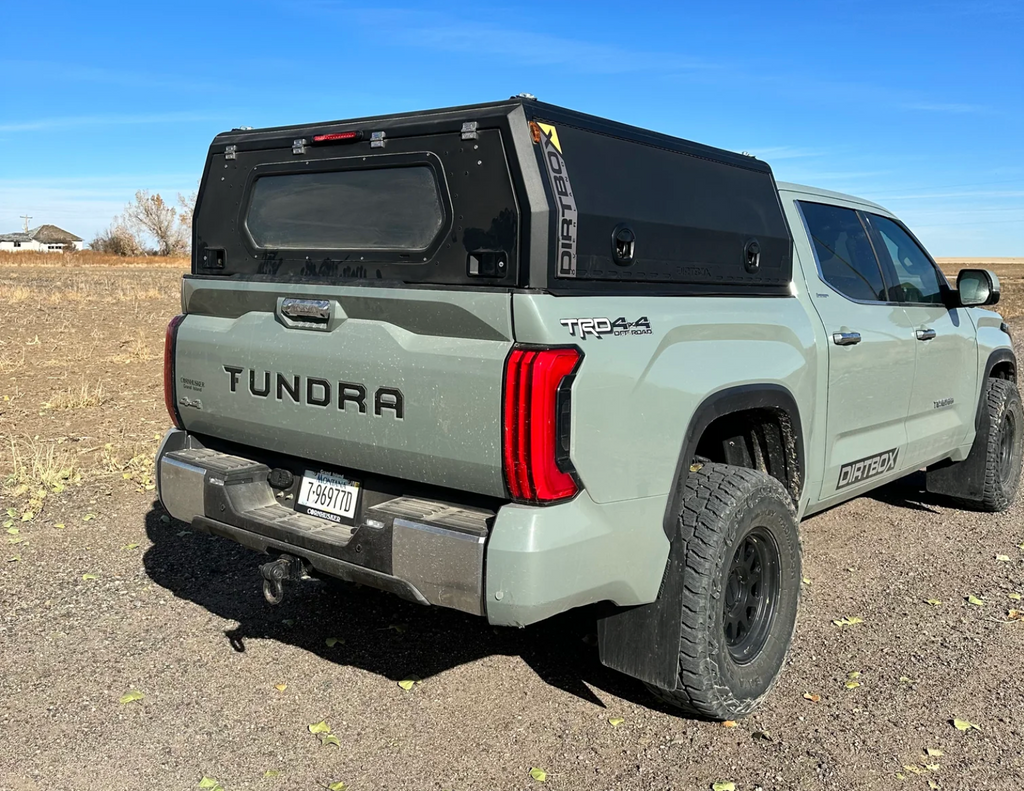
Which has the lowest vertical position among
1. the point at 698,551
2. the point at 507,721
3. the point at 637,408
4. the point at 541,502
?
the point at 507,721

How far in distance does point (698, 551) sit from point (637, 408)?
2.02 feet

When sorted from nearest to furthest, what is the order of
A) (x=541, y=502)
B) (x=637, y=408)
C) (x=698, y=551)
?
(x=541, y=502)
(x=637, y=408)
(x=698, y=551)

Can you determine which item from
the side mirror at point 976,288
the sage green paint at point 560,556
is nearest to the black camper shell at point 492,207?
the sage green paint at point 560,556

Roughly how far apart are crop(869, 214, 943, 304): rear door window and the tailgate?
9.92ft

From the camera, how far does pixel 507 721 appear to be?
11.3 ft

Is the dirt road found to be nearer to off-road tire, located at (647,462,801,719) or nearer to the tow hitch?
off-road tire, located at (647,462,801,719)

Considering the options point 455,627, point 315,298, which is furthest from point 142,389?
point 315,298

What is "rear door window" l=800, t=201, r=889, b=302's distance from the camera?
14.2ft

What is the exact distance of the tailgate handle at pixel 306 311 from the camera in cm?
321

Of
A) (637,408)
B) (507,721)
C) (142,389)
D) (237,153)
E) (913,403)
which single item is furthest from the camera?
(142,389)

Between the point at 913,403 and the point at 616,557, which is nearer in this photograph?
Result: the point at 616,557

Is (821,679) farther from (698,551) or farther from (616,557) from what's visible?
(616,557)

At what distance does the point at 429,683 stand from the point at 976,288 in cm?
370

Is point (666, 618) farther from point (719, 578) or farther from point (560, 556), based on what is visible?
point (560, 556)
